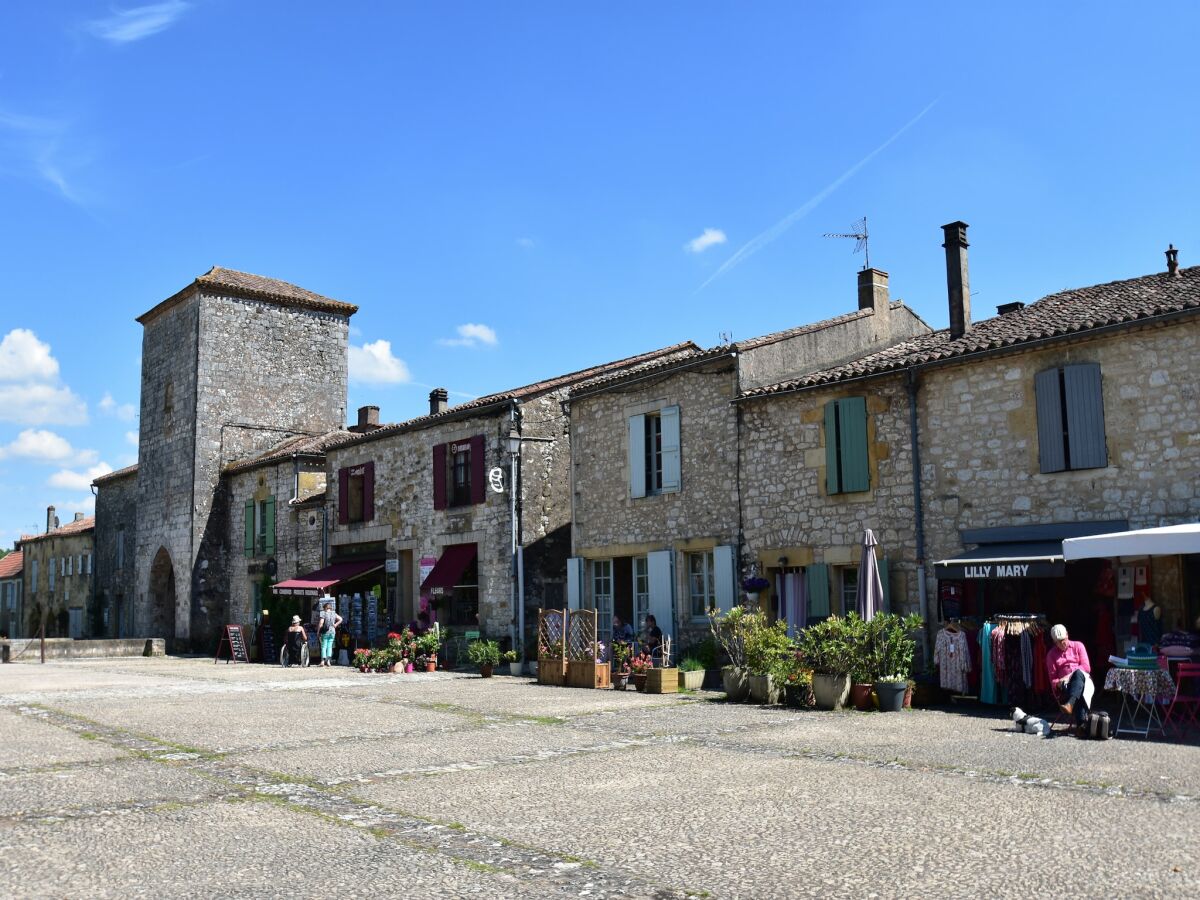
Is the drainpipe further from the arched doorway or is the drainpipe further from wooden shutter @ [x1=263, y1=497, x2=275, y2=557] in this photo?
the arched doorway

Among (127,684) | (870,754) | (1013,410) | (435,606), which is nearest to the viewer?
(870,754)

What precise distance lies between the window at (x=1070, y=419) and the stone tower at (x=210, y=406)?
2478 cm

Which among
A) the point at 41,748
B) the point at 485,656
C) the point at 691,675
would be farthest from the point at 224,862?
the point at 485,656

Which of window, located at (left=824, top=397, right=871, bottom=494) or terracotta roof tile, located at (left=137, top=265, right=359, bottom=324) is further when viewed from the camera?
terracotta roof tile, located at (left=137, top=265, right=359, bottom=324)

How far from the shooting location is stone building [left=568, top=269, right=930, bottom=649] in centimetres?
1652

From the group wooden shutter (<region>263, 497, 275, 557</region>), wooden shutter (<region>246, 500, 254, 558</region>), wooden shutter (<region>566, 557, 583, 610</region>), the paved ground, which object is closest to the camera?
the paved ground

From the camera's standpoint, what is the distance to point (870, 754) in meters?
9.04

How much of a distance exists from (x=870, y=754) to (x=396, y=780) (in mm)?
3978

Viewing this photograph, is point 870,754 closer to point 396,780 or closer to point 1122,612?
point 396,780

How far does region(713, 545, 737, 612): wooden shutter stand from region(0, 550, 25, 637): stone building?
42.9m

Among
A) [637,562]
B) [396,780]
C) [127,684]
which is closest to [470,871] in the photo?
[396,780]

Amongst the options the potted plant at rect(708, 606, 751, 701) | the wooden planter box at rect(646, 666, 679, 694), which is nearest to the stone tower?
the wooden planter box at rect(646, 666, 679, 694)

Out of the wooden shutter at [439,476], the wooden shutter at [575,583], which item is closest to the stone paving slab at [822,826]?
the wooden shutter at [575,583]

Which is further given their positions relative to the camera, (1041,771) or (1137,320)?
(1137,320)
